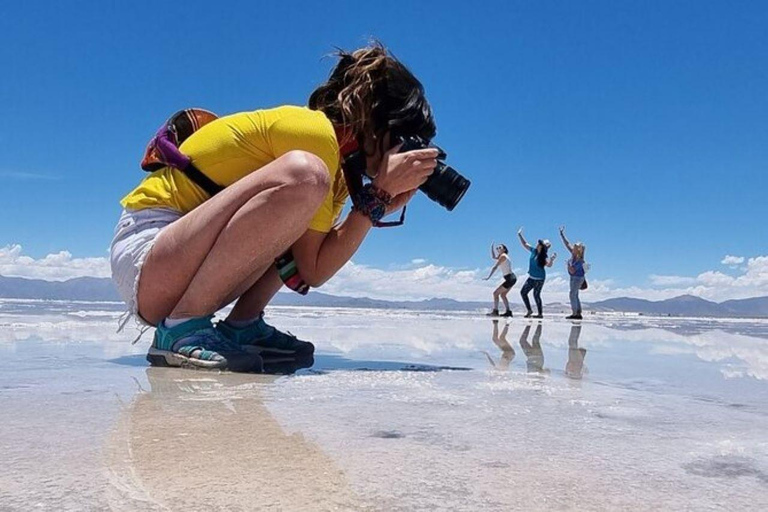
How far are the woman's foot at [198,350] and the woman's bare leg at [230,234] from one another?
0.19 ft

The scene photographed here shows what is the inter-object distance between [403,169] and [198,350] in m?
1.03

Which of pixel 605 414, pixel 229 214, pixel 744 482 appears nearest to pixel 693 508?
pixel 744 482

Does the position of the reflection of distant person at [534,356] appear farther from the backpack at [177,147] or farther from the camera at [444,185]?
the backpack at [177,147]

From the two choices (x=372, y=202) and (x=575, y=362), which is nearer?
(x=372, y=202)

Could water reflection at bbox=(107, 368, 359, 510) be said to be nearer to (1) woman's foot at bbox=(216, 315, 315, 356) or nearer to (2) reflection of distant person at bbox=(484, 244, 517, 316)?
(1) woman's foot at bbox=(216, 315, 315, 356)

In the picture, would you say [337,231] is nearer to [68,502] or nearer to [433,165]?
[433,165]

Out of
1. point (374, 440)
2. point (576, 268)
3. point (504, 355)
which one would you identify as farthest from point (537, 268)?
point (374, 440)

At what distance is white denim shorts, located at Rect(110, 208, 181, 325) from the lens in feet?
7.54

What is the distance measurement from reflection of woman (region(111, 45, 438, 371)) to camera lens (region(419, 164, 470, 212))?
0.07 metres

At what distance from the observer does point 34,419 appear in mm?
1304

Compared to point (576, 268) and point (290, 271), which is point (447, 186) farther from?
point (576, 268)

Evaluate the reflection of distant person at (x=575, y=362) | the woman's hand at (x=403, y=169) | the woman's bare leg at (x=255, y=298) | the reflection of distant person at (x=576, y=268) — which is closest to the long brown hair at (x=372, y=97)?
the woman's hand at (x=403, y=169)

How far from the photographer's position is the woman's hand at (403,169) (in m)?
2.47

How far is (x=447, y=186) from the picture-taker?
2.60 m
